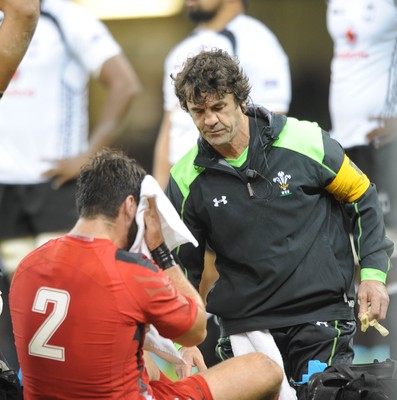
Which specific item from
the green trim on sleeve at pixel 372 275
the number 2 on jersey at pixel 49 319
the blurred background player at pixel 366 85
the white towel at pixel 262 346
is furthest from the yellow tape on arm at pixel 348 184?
the blurred background player at pixel 366 85

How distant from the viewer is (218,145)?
4465mm

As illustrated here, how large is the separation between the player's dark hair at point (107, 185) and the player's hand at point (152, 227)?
0.06 m

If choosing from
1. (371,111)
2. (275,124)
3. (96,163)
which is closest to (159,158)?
(371,111)

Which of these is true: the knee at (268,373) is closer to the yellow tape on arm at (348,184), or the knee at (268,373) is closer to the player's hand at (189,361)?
the player's hand at (189,361)

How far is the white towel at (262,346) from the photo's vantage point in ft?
14.9

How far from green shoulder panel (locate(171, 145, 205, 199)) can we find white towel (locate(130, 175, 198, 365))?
1.73 ft

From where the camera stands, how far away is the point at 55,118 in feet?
22.9

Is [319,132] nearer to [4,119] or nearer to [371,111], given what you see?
[371,111]

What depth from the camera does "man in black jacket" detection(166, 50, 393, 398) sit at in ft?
14.8

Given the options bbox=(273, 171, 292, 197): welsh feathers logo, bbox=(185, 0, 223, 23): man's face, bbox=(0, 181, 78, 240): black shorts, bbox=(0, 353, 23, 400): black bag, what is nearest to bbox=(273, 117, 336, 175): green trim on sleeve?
bbox=(273, 171, 292, 197): welsh feathers logo

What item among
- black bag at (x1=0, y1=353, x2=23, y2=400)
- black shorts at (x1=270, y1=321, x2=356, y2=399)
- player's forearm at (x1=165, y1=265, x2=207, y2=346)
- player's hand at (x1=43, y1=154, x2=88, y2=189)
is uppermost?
player's forearm at (x1=165, y1=265, x2=207, y2=346)

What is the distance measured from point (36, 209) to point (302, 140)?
115 inches

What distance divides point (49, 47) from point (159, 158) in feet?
3.33

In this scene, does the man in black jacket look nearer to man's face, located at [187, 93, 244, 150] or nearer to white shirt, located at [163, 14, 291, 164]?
man's face, located at [187, 93, 244, 150]
